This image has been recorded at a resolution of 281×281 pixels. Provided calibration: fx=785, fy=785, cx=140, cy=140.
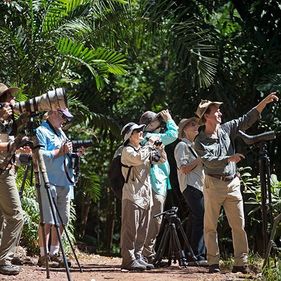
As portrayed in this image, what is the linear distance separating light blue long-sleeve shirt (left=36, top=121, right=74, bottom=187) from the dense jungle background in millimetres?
1413

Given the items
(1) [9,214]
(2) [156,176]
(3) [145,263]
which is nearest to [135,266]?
(3) [145,263]

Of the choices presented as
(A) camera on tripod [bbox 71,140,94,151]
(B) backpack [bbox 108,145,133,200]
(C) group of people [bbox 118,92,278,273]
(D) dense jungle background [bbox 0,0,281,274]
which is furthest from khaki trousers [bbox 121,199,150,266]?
(D) dense jungle background [bbox 0,0,281,274]

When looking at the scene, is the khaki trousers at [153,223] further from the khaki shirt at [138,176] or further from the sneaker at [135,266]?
the sneaker at [135,266]

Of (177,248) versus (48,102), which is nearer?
(48,102)

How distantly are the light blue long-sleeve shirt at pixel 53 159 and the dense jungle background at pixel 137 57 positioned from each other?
141 cm

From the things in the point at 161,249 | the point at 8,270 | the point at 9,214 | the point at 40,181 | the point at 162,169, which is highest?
the point at 162,169

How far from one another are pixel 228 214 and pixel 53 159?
1.94m

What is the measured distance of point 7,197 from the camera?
24.2ft

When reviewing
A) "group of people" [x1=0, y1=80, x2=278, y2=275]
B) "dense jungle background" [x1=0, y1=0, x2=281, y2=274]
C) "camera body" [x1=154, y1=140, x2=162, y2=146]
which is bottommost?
"group of people" [x1=0, y1=80, x2=278, y2=275]

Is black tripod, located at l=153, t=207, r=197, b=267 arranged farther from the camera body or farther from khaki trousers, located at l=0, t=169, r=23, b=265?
khaki trousers, located at l=0, t=169, r=23, b=265

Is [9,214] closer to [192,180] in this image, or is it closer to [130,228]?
[130,228]

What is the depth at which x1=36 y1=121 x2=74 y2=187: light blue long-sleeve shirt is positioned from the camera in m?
8.36

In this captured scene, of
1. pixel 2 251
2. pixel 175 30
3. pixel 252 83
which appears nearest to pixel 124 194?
pixel 2 251

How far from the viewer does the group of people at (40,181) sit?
7.27 m
